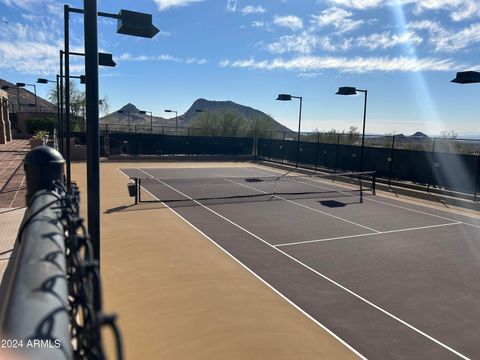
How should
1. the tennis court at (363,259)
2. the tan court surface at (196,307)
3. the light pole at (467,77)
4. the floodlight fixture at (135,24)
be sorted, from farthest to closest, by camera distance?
1. the light pole at (467,77)
2. the tennis court at (363,259)
3. the floodlight fixture at (135,24)
4. the tan court surface at (196,307)

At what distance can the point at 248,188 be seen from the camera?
23.0m

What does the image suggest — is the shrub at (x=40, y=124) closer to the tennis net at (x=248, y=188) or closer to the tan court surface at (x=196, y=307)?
A: the tennis net at (x=248, y=188)

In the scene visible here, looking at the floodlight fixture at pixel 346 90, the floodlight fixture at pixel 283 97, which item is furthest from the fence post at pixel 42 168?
the floodlight fixture at pixel 283 97

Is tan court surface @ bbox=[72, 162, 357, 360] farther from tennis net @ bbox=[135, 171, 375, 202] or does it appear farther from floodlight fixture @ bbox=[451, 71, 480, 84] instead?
floodlight fixture @ bbox=[451, 71, 480, 84]

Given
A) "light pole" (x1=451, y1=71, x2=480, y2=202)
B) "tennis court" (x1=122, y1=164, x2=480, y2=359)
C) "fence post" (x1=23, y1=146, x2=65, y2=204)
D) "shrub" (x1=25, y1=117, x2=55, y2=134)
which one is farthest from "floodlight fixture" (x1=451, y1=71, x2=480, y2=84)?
"shrub" (x1=25, y1=117, x2=55, y2=134)

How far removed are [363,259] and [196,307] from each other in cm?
524

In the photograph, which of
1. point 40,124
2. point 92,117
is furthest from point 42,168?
point 40,124

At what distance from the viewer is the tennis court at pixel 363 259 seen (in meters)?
6.87

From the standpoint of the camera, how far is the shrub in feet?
180

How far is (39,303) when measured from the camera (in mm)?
1999

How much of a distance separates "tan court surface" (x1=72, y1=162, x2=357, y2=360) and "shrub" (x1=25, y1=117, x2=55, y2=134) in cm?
4913

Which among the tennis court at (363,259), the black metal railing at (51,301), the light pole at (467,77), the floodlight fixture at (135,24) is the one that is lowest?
the tennis court at (363,259)

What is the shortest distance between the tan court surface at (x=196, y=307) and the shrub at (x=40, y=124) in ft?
161

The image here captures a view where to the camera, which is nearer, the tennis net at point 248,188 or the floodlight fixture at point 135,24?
the floodlight fixture at point 135,24
